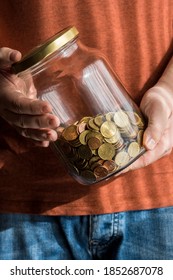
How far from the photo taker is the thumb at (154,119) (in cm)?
81

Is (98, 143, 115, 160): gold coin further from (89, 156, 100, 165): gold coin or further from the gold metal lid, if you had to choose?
the gold metal lid

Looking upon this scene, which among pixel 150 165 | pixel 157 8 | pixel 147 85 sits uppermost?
pixel 157 8

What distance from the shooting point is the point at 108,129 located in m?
0.78

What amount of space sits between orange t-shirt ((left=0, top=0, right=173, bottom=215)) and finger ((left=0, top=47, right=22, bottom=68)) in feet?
0.27

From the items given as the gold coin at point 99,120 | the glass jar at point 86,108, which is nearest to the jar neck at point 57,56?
the glass jar at point 86,108

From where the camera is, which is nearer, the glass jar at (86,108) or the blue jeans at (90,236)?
the glass jar at (86,108)

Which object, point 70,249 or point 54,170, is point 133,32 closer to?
point 54,170

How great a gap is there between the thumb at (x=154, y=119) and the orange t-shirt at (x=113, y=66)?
0.04 metres

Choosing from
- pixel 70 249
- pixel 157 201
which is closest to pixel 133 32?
pixel 157 201

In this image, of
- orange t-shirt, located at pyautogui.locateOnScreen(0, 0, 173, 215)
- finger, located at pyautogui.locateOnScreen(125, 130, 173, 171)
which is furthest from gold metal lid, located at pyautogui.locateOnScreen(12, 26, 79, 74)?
finger, located at pyautogui.locateOnScreen(125, 130, 173, 171)

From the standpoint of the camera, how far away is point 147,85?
34.6 inches

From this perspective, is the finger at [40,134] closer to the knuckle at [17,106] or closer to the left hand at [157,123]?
the knuckle at [17,106]

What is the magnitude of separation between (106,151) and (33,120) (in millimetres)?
117

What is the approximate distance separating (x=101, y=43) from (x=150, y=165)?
22 centimetres
